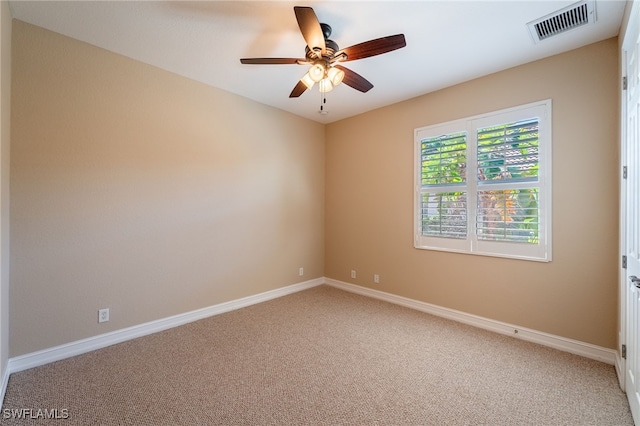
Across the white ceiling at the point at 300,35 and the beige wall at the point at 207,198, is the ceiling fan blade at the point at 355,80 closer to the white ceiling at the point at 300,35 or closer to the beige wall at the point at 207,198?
the white ceiling at the point at 300,35

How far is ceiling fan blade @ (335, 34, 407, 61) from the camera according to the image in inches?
72.9

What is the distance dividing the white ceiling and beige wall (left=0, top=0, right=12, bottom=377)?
1.03 feet

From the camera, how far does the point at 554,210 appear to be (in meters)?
2.61

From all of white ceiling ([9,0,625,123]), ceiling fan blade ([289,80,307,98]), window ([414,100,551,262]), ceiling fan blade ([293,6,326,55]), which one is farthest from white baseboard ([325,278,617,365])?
ceiling fan blade ([293,6,326,55])

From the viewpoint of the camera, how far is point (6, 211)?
2.03 meters

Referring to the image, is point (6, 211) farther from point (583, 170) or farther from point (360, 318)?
point (583, 170)

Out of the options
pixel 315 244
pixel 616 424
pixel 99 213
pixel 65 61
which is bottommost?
pixel 616 424

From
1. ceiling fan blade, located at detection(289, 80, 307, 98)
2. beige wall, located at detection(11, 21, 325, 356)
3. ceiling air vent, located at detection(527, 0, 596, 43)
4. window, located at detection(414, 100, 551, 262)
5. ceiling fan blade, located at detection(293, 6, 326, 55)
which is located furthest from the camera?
window, located at detection(414, 100, 551, 262)

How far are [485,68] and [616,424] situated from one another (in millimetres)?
3022

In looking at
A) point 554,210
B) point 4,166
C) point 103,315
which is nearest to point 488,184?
point 554,210

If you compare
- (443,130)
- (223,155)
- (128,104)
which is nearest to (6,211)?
(128,104)

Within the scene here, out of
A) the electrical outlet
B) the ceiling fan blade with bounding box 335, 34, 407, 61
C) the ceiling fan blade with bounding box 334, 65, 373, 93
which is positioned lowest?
the electrical outlet

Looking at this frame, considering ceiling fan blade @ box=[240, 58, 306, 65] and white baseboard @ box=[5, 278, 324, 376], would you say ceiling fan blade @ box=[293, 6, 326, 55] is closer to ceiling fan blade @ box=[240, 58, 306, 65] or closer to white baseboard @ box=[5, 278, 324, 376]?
ceiling fan blade @ box=[240, 58, 306, 65]

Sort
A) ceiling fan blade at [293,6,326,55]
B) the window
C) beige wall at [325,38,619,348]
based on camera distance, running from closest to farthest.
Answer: ceiling fan blade at [293,6,326,55] < beige wall at [325,38,619,348] < the window
